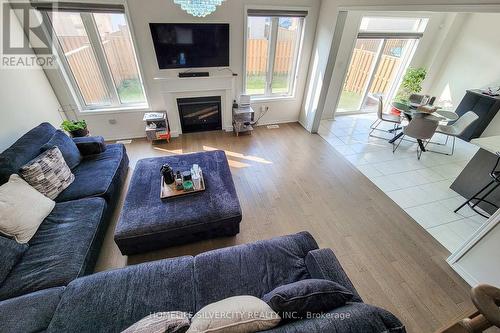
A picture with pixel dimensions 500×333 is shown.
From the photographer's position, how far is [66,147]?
2469mm

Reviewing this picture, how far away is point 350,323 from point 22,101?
397 centimetres

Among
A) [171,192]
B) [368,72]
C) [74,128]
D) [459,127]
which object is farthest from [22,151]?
[459,127]

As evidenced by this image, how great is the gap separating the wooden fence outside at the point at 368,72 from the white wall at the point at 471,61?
1011mm

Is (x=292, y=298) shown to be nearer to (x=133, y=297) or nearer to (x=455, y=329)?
(x=455, y=329)

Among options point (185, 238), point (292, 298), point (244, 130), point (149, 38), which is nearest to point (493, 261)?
point (292, 298)

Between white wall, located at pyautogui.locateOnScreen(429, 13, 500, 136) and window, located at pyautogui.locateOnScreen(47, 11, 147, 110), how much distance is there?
20.6 ft

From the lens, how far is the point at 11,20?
2.61 m

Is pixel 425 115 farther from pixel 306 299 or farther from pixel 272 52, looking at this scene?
pixel 306 299

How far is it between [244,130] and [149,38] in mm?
2129

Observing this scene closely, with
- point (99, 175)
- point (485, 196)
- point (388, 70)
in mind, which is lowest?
point (485, 196)

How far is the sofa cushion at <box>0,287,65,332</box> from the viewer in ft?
4.10

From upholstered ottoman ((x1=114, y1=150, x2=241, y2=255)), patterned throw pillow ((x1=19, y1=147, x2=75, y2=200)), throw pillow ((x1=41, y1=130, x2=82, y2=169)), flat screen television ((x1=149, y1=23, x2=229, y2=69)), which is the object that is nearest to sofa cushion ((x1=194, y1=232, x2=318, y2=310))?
upholstered ottoman ((x1=114, y1=150, x2=241, y2=255))

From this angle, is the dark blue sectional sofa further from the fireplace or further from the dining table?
the dining table

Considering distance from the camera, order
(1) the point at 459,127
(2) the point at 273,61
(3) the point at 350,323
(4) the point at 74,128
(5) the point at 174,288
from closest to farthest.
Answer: (3) the point at 350,323
(5) the point at 174,288
(4) the point at 74,128
(1) the point at 459,127
(2) the point at 273,61
